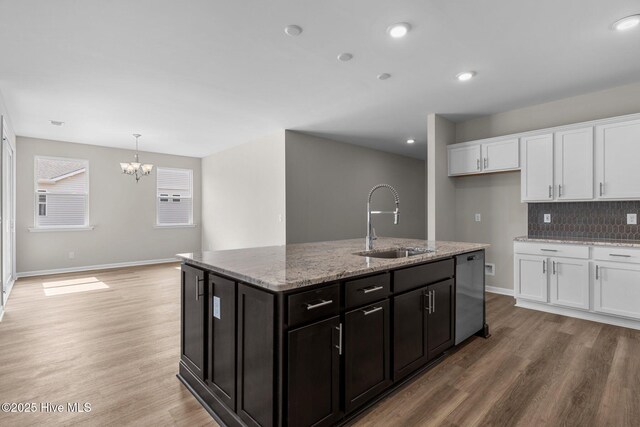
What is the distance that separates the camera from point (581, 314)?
363 cm

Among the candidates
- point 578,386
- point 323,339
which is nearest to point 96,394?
point 323,339

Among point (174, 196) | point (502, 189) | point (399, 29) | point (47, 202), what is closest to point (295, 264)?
point (399, 29)

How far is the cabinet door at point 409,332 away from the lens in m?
2.12

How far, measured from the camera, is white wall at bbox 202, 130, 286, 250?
5711mm

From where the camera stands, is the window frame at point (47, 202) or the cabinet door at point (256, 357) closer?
the cabinet door at point (256, 357)

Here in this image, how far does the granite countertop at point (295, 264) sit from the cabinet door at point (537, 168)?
6.44ft

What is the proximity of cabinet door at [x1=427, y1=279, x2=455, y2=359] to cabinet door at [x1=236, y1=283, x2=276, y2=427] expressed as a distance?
1349mm

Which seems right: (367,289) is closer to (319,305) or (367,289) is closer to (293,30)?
(319,305)

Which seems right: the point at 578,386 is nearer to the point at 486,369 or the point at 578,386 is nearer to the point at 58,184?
the point at 486,369

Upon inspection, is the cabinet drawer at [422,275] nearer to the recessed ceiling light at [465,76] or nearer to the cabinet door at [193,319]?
the cabinet door at [193,319]

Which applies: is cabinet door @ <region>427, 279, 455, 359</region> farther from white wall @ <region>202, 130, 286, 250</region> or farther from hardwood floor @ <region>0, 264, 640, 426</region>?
white wall @ <region>202, 130, 286, 250</region>

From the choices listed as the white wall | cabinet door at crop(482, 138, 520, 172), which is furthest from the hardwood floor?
the white wall

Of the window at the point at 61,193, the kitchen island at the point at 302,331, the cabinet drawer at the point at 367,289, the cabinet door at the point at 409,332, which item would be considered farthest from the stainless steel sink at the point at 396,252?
the window at the point at 61,193

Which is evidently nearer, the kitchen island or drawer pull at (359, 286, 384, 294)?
the kitchen island
